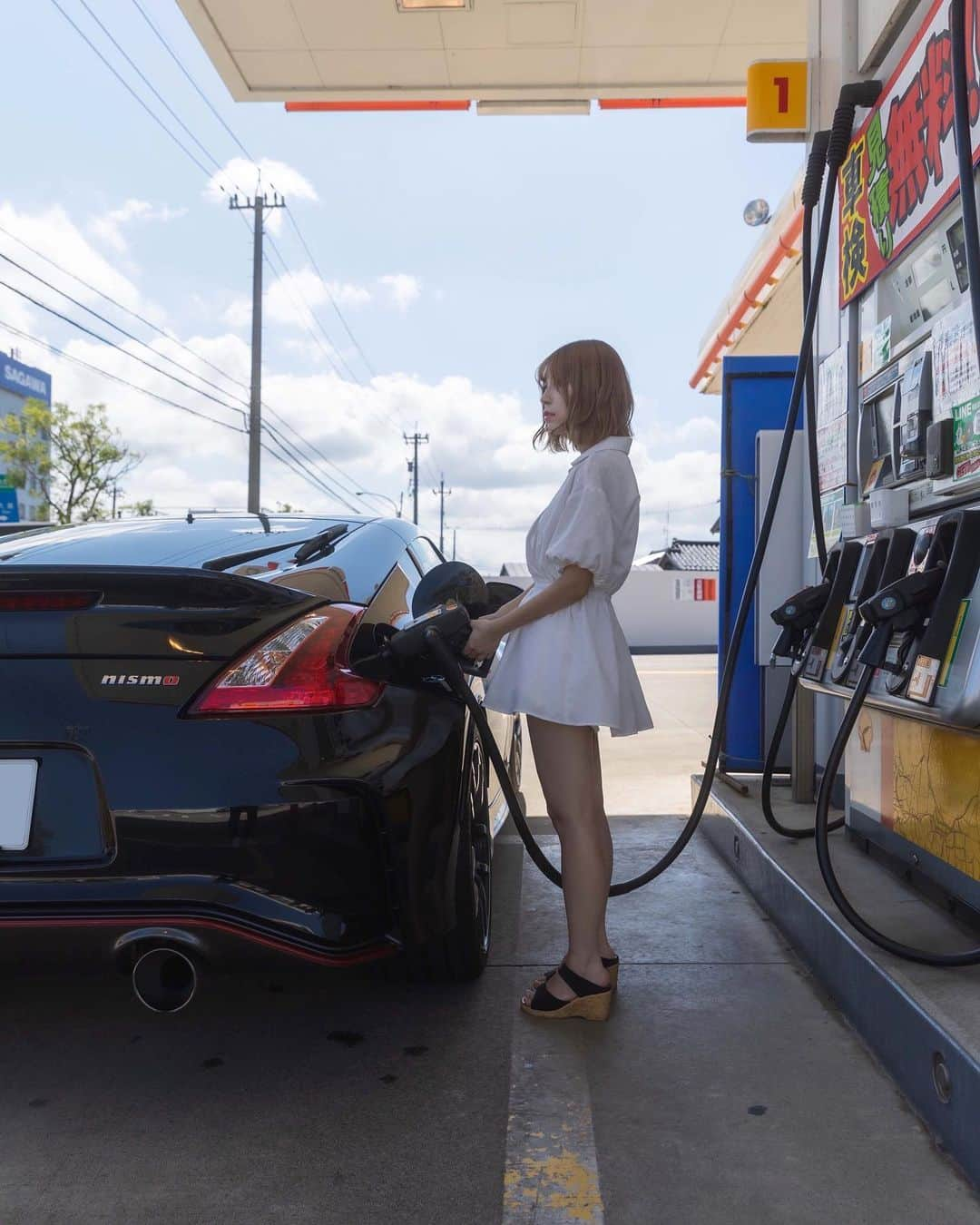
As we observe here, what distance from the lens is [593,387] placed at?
282 cm

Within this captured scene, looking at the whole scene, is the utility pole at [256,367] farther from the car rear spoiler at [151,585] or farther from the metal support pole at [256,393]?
the car rear spoiler at [151,585]

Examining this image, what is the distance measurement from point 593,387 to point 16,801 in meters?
1.63

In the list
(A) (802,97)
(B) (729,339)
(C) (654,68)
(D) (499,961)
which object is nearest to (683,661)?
(B) (729,339)

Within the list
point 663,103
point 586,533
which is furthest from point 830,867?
point 663,103

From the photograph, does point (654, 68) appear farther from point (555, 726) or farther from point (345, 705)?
point (345, 705)

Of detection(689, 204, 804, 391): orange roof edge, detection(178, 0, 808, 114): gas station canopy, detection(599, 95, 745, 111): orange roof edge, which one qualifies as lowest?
detection(689, 204, 804, 391): orange roof edge

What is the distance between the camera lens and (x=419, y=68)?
675 cm

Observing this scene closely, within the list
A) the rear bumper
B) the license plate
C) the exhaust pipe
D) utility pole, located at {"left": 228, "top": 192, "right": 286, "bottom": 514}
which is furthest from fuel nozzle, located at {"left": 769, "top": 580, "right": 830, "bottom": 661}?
utility pole, located at {"left": 228, "top": 192, "right": 286, "bottom": 514}

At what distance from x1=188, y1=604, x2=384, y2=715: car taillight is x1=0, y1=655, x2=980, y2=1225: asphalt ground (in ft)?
1.75

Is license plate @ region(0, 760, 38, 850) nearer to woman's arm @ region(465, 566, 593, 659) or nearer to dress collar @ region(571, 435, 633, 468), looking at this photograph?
woman's arm @ region(465, 566, 593, 659)

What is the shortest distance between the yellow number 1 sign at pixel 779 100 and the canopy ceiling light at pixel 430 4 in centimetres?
190

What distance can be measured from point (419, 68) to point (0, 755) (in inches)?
228

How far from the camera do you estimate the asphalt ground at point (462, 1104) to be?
198 centimetres

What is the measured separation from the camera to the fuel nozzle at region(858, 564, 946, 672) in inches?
94.3
